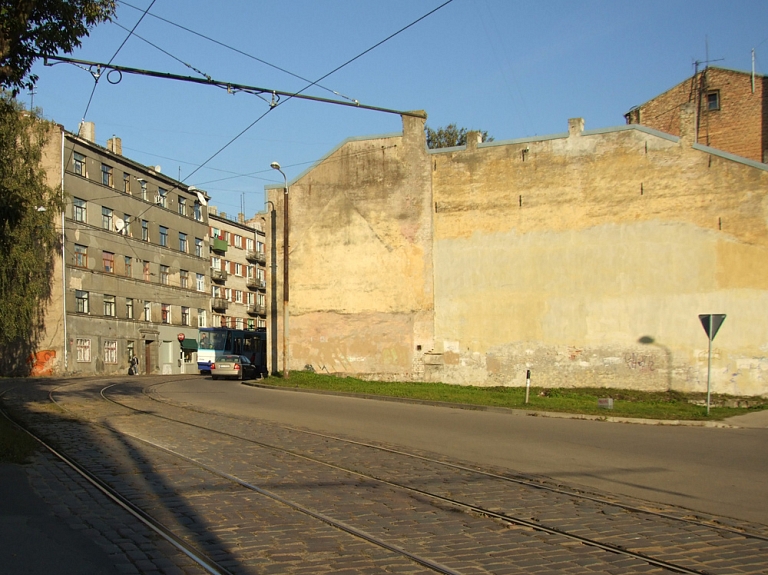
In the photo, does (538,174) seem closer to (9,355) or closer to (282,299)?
(282,299)

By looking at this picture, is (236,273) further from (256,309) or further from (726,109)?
(726,109)

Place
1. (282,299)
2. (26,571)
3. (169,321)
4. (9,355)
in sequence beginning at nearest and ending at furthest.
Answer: (26,571), (282,299), (9,355), (169,321)

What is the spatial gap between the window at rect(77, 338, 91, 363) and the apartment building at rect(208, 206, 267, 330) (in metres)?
20.1

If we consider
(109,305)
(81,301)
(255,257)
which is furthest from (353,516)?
(255,257)

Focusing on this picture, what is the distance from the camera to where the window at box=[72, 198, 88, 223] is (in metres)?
49.4

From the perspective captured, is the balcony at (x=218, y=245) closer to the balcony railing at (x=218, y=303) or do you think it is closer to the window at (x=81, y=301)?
the balcony railing at (x=218, y=303)

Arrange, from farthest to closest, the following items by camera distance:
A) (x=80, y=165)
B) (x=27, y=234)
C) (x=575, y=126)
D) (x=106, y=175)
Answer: (x=106, y=175) < (x=80, y=165) < (x=27, y=234) < (x=575, y=126)

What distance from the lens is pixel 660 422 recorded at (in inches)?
744

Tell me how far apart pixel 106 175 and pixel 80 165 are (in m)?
2.75

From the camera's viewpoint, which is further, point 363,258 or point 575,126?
point 363,258

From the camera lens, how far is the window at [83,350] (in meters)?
49.0

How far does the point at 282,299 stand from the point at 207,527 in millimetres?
28537

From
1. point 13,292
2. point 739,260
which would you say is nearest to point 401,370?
point 739,260

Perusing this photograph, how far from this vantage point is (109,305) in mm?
52906
